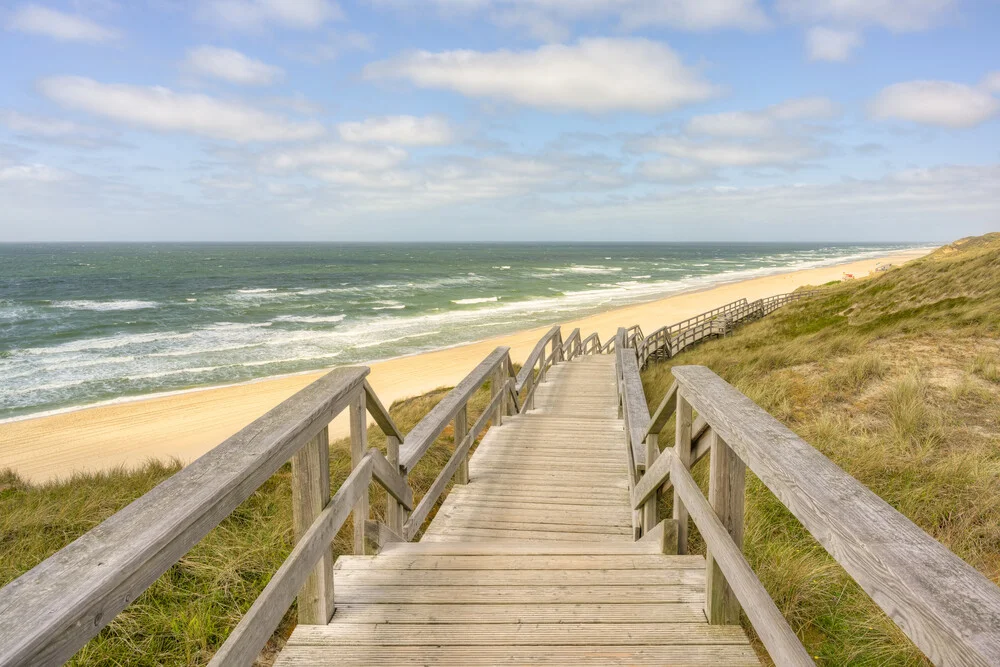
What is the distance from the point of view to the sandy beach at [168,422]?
13.0m

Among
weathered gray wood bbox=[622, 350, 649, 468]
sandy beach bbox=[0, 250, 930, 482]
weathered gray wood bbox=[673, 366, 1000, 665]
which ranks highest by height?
weathered gray wood bbox=[673, 366, 1000, 665]

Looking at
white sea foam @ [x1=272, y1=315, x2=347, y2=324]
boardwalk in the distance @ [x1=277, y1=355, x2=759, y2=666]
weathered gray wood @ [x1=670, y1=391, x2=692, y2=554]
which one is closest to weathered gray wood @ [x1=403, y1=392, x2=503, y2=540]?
boardwalk in the distance @ [x1=277, y1=355, x2=759, y2=666]

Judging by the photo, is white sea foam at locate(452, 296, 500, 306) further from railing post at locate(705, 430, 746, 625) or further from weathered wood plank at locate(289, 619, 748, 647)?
railing post at locate(705, 430, 746, 625)

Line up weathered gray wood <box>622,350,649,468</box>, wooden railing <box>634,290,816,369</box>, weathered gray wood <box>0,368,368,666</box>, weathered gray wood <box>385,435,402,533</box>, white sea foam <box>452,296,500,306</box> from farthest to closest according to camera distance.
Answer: white sea foam <box>452,296,500,306</box> → wooden railing <box>634,290,816,369</box> → weathered gray wood <box>622,350,649,468</box> → weathered gray wood <box>385,435,402,533</box> → weathered gray wood <box>0,368,368,666</box>

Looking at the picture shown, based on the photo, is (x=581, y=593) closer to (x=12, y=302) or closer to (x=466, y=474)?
(x=466, y=474)

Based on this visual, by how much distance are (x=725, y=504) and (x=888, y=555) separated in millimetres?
1022

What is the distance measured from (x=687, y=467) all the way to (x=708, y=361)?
11.1 metres

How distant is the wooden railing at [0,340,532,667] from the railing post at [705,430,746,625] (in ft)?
4.64

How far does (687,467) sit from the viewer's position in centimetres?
260

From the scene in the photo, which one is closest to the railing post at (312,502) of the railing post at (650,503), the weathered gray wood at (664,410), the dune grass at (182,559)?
the dune grass at (182,559)

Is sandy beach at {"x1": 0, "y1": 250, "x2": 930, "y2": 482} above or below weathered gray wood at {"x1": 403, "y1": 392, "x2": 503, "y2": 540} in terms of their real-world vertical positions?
below

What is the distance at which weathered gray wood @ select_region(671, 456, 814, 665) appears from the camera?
1534 millimetres

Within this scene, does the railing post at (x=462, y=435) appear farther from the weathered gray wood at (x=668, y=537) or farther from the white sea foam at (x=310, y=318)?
the white sea foam at (x=310, y=318)

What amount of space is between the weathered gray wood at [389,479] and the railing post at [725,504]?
1.47m
